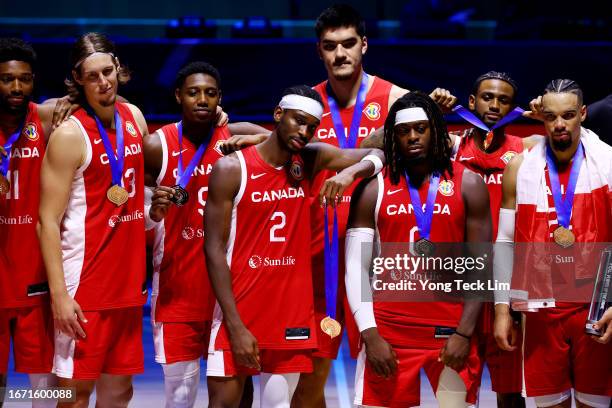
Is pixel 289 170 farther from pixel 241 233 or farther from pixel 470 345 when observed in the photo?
pixel 470 345

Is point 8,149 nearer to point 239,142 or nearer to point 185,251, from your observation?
point 185,251

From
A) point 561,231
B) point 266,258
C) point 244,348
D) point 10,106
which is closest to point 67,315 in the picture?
point 244,348

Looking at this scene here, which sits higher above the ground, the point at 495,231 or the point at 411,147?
the point at 411,147

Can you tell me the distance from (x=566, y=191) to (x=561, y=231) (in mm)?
193

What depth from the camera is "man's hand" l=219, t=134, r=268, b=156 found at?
497cm

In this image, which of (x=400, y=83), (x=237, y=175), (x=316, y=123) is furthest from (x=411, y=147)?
(x=400, y=83)

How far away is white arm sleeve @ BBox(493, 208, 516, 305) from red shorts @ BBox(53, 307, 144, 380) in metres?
1.81

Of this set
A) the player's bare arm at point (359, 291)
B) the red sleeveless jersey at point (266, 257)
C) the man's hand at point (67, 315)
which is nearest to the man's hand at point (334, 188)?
the player's bare arm at point (359, 291)

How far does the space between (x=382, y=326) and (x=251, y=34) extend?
4865 millimetres

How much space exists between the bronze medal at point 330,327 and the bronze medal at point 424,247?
765mm

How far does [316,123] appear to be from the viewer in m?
4.84

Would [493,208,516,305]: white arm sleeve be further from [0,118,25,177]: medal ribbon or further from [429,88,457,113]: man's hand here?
[0,118,25,177]: medal ribbon

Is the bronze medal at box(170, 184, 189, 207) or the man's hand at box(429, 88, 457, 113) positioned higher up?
the man's hand at box(429, 88, 457, 113)

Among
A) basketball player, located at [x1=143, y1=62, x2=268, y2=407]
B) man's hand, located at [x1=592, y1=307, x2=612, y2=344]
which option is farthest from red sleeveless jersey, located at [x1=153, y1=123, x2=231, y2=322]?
man's hand, located at [x1=592, y1=307, x2=612, y2=344]
